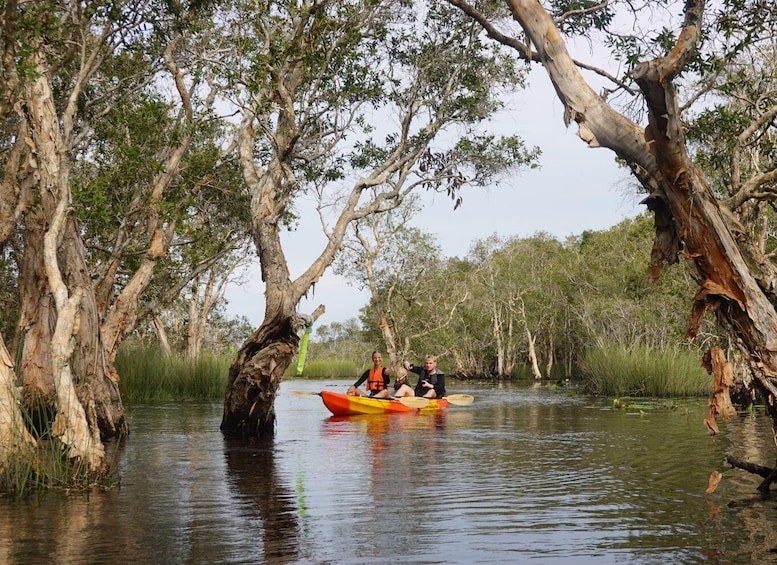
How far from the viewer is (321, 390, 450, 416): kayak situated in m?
19.7

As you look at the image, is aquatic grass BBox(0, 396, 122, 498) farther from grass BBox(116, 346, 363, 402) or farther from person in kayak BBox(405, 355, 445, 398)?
grass BBox(116, 346, 363, 402)

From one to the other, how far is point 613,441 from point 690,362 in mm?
12777

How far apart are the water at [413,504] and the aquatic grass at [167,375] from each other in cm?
838

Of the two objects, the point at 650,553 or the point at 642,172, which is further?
the point at 642,172

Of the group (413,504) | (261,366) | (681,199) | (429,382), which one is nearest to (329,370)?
(429,382)

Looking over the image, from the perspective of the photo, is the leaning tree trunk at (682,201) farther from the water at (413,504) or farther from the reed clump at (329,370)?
the reed clump at (329,370)

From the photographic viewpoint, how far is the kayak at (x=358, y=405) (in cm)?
1969

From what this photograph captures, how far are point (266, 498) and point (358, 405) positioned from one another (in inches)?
426

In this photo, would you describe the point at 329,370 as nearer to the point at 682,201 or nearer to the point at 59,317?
the point at 59,317

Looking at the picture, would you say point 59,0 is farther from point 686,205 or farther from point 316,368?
point 316,368

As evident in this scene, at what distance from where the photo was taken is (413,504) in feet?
28.7

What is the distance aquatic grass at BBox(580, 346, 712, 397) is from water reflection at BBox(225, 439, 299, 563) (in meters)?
16.0

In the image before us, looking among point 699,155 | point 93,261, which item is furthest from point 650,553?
point 93,261

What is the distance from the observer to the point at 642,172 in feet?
25.9
